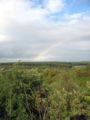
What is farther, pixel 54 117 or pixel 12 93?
pixel 12 93

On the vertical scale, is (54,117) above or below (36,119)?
above

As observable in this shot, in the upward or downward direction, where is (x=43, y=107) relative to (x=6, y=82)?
downward

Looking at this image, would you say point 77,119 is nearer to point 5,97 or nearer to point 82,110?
point 82,110

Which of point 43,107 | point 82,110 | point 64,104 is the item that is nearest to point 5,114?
point 43,107

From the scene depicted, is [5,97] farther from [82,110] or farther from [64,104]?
[82,110]

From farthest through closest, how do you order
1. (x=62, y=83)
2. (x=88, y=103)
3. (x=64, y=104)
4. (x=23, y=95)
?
(x=62, y=83) < (x=23, y=95) < (x=88, y=103) < (x=64, y=104)

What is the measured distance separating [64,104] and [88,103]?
180 centimetres

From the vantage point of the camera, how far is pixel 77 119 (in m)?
9.18

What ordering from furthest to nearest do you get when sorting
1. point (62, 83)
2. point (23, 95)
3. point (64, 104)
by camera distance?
1. point (62, 83)
2. point (23, 95)
3. point (64, 104)

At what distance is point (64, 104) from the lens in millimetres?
8016

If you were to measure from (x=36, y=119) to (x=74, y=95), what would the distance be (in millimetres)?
3471

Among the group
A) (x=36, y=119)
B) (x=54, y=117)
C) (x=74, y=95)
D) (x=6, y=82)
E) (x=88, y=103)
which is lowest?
(x=36, y=119)

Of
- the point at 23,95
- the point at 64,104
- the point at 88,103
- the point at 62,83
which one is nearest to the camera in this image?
the point at 64,104

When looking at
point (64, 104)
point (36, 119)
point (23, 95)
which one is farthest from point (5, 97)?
point (64, 104)
